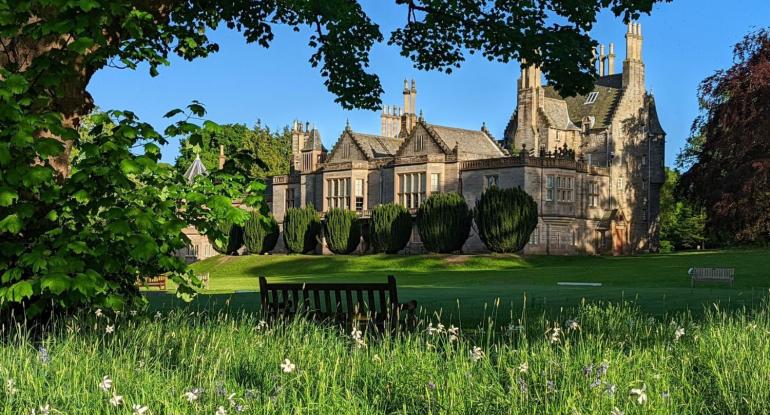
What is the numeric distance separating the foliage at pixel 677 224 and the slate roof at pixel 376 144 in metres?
24.1

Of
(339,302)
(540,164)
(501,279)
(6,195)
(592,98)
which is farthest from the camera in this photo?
(592,98)

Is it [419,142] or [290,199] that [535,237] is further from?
[290,199]

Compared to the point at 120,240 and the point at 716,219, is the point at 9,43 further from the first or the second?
the point at 716,219

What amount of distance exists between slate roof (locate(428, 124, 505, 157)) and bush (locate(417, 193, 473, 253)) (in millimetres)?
8316

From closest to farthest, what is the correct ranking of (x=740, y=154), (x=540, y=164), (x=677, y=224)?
(x=740, y=154) < (x=540, y=164) < (x=677, y=224)

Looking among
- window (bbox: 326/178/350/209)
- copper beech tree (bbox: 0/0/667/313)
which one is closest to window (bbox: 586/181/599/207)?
window (bbox: 326/178/350/209)

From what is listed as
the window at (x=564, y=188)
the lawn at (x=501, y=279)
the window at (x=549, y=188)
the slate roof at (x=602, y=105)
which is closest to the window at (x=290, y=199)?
the lawn at (x=501, y=279)

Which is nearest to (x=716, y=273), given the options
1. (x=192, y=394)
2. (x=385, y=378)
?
(x=385, y=378)

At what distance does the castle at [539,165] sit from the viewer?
5953 centimetres

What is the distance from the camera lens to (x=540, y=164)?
5816cm

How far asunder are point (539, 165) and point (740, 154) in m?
12.1

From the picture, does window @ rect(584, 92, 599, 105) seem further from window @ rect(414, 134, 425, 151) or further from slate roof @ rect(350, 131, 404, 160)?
window @ rect(414, 134, 425, 151)

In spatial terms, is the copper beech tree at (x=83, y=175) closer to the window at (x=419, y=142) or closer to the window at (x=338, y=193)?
the window at (x=419, y=142)

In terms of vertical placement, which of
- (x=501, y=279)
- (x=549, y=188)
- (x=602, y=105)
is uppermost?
(x=602, y=105)
